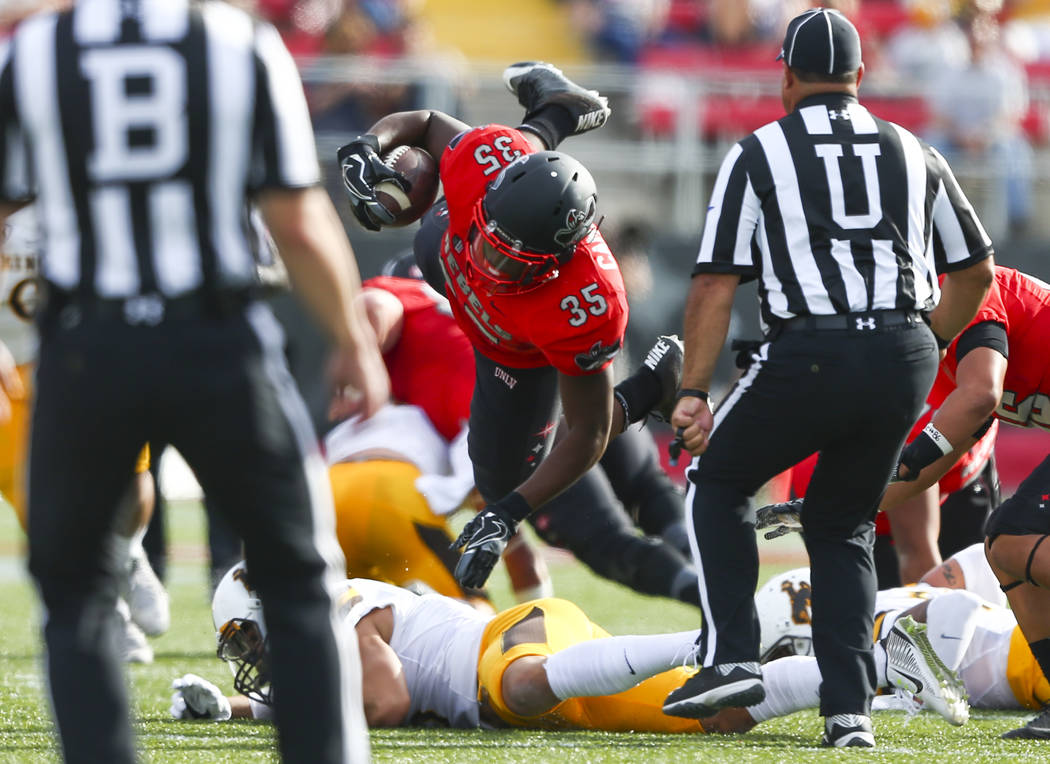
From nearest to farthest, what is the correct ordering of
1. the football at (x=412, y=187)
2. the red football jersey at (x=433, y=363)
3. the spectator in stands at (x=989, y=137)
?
the football at (x=412, y=187) → the red football jersey at (x=433, y=363) → the spectator in stands at (x=989, y=137)

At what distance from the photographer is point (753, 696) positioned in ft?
10.9

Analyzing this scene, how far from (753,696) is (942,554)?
7.88ft

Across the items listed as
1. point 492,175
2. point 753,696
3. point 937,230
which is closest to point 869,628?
point 753,696

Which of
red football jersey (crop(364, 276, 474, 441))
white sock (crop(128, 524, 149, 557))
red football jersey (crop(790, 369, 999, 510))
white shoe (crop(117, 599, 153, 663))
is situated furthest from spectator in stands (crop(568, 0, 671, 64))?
white shoe (crop(117, 599, 153, 663))

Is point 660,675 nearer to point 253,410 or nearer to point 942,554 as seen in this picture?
point 253,410

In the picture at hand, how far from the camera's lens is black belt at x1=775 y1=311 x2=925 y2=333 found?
335 centimetres

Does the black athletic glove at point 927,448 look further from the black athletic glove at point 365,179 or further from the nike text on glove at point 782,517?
the black athletic glove at point 365,179

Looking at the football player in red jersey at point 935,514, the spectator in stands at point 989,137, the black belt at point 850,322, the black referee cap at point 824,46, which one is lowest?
the football player in red jersey at point 935,514

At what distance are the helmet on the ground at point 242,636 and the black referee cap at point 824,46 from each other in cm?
176

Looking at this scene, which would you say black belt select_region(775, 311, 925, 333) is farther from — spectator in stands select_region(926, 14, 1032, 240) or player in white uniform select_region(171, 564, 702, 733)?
spectator in stands select_region(926, 14, 1032, 240)

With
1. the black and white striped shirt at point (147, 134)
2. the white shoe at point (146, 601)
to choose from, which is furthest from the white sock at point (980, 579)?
the black and white striped shirt at point (147, 134)

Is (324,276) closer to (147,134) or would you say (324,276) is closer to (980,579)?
(147,134)

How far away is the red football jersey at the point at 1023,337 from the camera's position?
3.91m

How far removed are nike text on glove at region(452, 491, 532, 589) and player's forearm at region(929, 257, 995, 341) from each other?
3.66 ft
